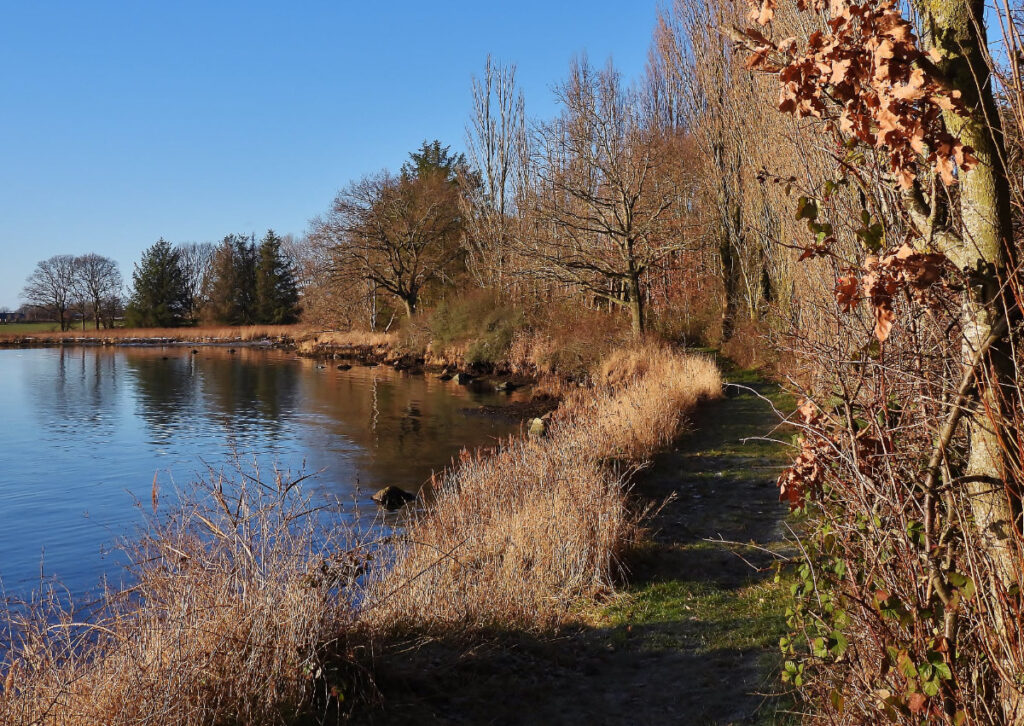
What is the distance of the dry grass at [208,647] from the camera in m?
3.54

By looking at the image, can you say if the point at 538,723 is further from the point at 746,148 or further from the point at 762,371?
the point at 746,148

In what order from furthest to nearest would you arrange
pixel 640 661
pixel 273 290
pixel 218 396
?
pixel 273 290 → pixel 218 396 → pixel 640 661

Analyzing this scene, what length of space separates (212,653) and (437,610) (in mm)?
1825

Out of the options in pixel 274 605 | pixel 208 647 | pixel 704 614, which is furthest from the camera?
pixel 704 614

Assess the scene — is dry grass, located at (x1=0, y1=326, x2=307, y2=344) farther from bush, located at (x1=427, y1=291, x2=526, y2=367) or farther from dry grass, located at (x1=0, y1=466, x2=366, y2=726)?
dry grass, located at (x1=0, y1=466, x2=366, y2=726)

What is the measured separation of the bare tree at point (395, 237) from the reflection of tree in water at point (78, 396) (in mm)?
12378

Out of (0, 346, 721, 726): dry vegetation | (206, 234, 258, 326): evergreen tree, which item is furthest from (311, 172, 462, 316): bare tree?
(0, 346, 721, 726): dry vegetation

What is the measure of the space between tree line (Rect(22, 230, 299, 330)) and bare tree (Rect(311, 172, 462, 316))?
951 inches

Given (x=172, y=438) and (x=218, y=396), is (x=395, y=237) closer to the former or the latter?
(x=218, y=396)

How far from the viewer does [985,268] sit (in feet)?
7.99

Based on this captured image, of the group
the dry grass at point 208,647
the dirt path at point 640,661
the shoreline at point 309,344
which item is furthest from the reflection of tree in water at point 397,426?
the dry grass at point 208,647

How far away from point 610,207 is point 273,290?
47.1m

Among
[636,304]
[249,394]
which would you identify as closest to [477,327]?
[249,394]

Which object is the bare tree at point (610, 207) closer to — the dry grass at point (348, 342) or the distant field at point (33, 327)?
the dry grass at point (348, 342)
